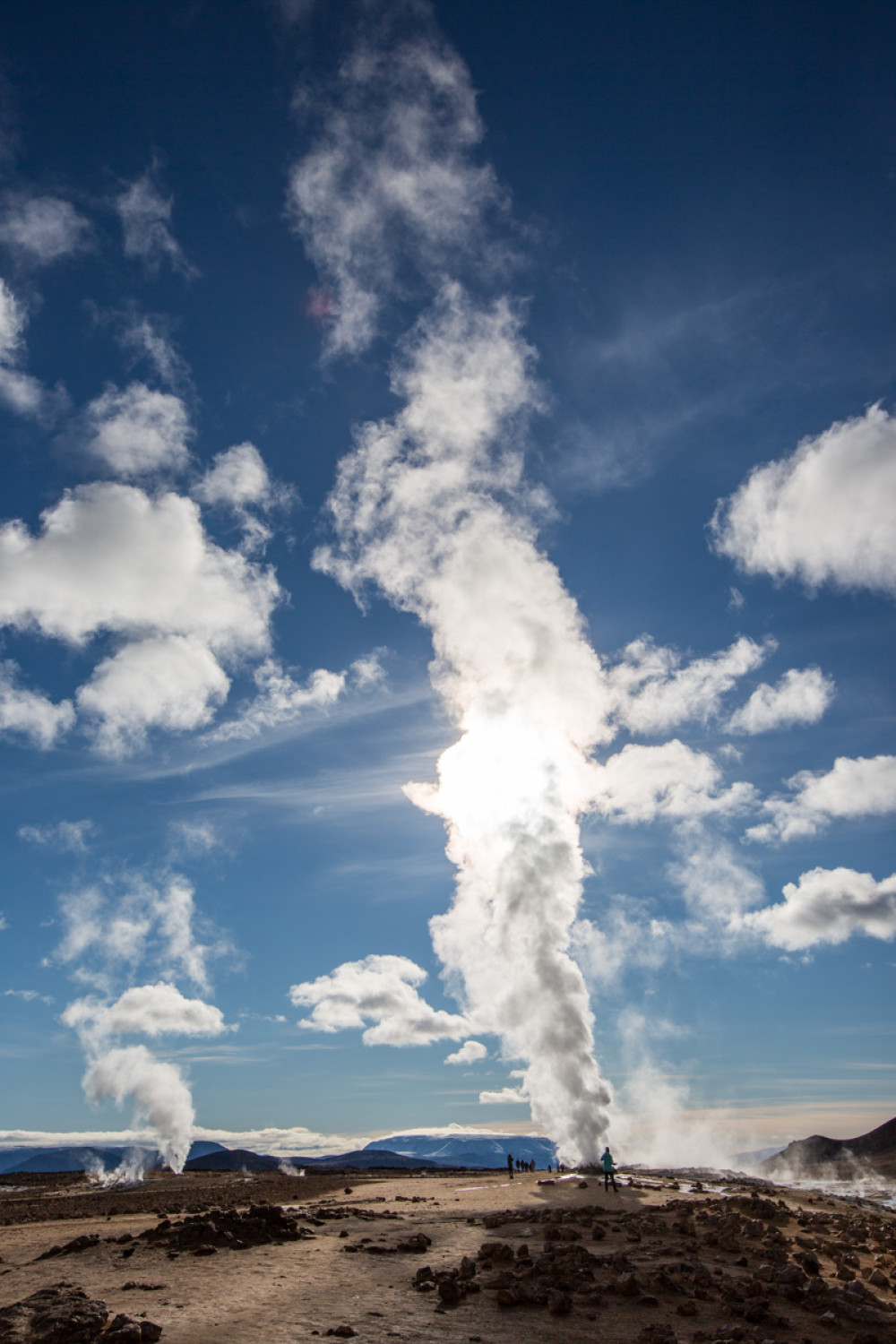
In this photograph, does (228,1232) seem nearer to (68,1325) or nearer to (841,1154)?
(68,1325)

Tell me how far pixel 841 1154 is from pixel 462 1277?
15659 centimetres

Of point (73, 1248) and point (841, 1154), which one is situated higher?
point (73, 1248)

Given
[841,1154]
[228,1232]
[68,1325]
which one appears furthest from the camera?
[841,1154]

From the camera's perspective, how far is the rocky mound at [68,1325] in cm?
1362

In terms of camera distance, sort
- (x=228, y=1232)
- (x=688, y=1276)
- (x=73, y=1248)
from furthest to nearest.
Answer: (x=228, y=1232) → (x=73, y=1248) → (x=688, y=1276)

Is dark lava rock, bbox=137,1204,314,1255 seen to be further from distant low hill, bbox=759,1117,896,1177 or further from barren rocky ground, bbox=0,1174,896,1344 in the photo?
distant low hill, bbox=759,1117,896,1177

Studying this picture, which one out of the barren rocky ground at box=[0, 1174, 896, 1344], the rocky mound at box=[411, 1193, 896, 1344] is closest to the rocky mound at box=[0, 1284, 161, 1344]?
the barren rocky ground at box=[0, 1174, 896, 1344]

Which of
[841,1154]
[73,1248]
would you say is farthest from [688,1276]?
[841,1154]

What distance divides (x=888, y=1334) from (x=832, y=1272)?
6.88m

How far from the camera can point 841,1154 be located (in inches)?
5359

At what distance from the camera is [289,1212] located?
33.9 meters

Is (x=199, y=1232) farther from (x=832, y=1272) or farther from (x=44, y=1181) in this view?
(x=44, y=1181)

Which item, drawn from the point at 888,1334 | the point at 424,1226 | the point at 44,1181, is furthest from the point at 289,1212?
the point at 44,1181

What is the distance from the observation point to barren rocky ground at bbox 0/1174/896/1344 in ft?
49.2
